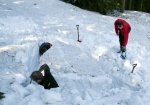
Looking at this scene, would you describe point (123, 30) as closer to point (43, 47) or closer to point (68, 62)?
point (68, 62)

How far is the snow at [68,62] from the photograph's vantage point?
21.0ft

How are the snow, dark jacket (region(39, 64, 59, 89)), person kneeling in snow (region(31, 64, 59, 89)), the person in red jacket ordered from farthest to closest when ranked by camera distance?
1. the person in red jacket
2. dark jacket (region(39, 64, 59, 89))
3. person kneeling in snow (region(31, 64, 59, 89))
4. the snow

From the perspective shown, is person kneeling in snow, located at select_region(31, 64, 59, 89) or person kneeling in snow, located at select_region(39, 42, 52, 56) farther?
person kneeling in snow, located at select_region(39, 42, 52, 56)

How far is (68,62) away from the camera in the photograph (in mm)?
8914

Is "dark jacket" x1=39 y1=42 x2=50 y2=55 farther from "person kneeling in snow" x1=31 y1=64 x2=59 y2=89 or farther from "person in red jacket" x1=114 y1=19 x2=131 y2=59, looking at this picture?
"person in red jacket" x1=114 y1=19 x2=131 y2=59

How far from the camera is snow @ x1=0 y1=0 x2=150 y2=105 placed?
6387 mm

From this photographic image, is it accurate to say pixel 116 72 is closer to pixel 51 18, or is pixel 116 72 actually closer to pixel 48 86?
pixel 48 86

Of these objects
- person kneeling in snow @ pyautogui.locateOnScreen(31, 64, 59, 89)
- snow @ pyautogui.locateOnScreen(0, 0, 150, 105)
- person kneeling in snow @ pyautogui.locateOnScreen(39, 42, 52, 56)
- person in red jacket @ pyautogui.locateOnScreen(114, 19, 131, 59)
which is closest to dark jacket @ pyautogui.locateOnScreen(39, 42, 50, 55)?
person kneeling in snow @ pyautogui.locateOnScreen(39, 42, 52, 56)

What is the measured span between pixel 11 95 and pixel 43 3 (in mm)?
11837

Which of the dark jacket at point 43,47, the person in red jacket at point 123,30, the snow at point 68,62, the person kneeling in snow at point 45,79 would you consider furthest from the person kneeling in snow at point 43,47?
the person in red jacket at point 123,30

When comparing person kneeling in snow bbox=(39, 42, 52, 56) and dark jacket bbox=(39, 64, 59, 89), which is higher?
person kneeling in snow bbox=(39, 42, 52, 56)

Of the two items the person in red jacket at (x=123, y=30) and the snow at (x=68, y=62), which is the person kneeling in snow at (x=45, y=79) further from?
the person in red jacket at (x=123, y=30)

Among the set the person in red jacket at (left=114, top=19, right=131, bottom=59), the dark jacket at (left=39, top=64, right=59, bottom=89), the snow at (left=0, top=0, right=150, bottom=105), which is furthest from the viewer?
the person in red jacket at (left=114, top=19, right=131, bottom=59)

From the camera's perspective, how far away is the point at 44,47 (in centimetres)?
880
